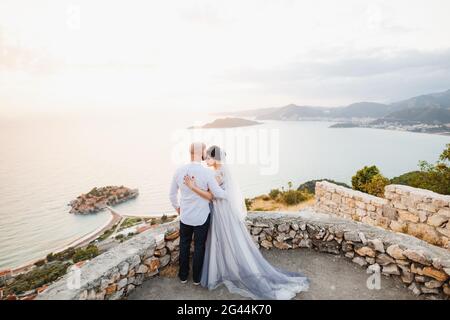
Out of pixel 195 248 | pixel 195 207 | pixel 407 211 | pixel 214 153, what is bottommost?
pixel 407 211

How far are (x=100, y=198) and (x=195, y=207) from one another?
7254cm

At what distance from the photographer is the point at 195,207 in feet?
10.4

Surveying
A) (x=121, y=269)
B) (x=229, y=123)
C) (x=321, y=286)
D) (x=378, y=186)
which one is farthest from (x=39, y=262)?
(x=321, y=286)

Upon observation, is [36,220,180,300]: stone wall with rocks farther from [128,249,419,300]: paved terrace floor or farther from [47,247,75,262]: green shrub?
[47,247,75,262]: green shrub

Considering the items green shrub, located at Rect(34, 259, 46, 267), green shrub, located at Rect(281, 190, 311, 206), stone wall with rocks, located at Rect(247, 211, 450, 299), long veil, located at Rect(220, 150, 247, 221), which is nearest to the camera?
stone wall with rocks, located at Rect(247, 211, 450, 299)

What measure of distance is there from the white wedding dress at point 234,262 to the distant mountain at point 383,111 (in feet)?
126

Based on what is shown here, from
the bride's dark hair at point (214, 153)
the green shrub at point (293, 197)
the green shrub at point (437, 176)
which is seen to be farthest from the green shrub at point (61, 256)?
the bride's dark hair at point (214, 153)

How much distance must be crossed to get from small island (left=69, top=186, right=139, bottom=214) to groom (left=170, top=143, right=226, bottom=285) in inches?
2683

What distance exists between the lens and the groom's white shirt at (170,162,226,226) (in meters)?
3.13

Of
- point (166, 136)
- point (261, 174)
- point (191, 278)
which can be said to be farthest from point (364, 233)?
point (166, 136)

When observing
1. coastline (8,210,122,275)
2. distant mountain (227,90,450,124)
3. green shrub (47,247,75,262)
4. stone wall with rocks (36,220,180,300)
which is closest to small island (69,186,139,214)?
coastline (8,210,122,275)

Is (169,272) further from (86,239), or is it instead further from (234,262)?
(86,239)

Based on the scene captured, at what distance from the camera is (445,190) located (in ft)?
28.4
